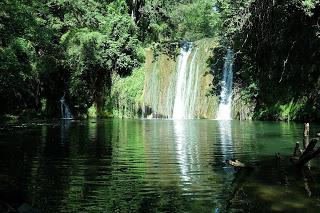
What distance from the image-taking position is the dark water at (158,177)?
7902mm

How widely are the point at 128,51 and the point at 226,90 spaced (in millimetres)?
10645

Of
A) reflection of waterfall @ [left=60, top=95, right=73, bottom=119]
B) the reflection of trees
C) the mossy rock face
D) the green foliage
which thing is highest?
the green foliage

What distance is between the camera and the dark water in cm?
790

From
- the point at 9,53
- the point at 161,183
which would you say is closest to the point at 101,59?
the point at 9,53

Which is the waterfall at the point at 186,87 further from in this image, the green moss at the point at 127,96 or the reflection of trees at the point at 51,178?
the reflection of trees at the point at 51,178

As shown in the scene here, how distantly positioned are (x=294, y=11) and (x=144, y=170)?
16965mm

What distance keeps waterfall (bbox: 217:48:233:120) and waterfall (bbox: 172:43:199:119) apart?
2.60 m

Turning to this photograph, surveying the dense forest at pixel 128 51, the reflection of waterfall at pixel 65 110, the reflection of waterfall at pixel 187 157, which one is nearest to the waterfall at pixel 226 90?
the dense forest at pixel 128 51

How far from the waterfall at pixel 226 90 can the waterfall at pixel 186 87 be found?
260 cm

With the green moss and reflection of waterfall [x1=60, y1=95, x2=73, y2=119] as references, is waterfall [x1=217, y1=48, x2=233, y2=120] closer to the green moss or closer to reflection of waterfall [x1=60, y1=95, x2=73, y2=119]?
the green moss

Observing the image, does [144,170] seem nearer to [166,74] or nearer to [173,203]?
[173,203]

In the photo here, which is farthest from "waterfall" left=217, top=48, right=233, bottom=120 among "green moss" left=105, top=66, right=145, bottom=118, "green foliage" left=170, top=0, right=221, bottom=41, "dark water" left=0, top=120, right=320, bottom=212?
"green foliage" left=170, top=0, right=221, bottom=41

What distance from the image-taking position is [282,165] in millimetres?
11812

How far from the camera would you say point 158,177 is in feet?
34.2
